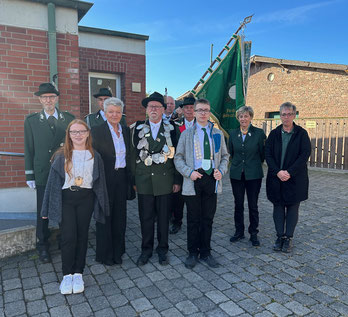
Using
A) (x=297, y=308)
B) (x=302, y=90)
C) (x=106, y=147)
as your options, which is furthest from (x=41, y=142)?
(x=302, y=90)

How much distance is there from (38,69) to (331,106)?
13.7 metres

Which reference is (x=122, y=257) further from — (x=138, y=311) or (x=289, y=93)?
(x=289, y=93)

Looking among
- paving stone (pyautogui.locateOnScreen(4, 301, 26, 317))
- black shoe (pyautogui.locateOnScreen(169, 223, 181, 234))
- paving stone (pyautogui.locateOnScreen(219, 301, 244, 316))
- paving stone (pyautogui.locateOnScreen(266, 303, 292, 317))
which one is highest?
black shoe (pyautogui.locateOnScreen(169, 223, 181, 234))

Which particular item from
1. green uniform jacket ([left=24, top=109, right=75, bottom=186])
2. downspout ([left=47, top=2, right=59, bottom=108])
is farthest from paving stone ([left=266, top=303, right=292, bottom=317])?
downspout ([left=47, top=2, right=59, bottom=108])

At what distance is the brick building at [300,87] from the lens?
1398cm

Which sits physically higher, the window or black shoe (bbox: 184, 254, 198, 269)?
the window

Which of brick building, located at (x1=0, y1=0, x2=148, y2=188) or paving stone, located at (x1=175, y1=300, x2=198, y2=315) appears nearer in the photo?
paving stone, located at (x1=175, y1=300, x2=198, y2=315)

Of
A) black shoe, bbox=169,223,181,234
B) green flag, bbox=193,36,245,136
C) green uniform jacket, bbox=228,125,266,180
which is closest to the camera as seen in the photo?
green uniform jacket, bbox=228,125,266,180

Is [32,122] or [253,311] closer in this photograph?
[253,311]

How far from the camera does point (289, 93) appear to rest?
52.0 feet

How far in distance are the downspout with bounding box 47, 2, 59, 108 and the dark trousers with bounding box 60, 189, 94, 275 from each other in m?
2.59

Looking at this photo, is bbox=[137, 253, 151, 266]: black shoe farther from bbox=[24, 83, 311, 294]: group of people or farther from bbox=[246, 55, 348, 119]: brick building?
bbox=[246, 55, 348, 119]: brick building

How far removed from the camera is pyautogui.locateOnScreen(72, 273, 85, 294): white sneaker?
295 cm

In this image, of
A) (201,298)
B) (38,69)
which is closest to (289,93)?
(38,69)
